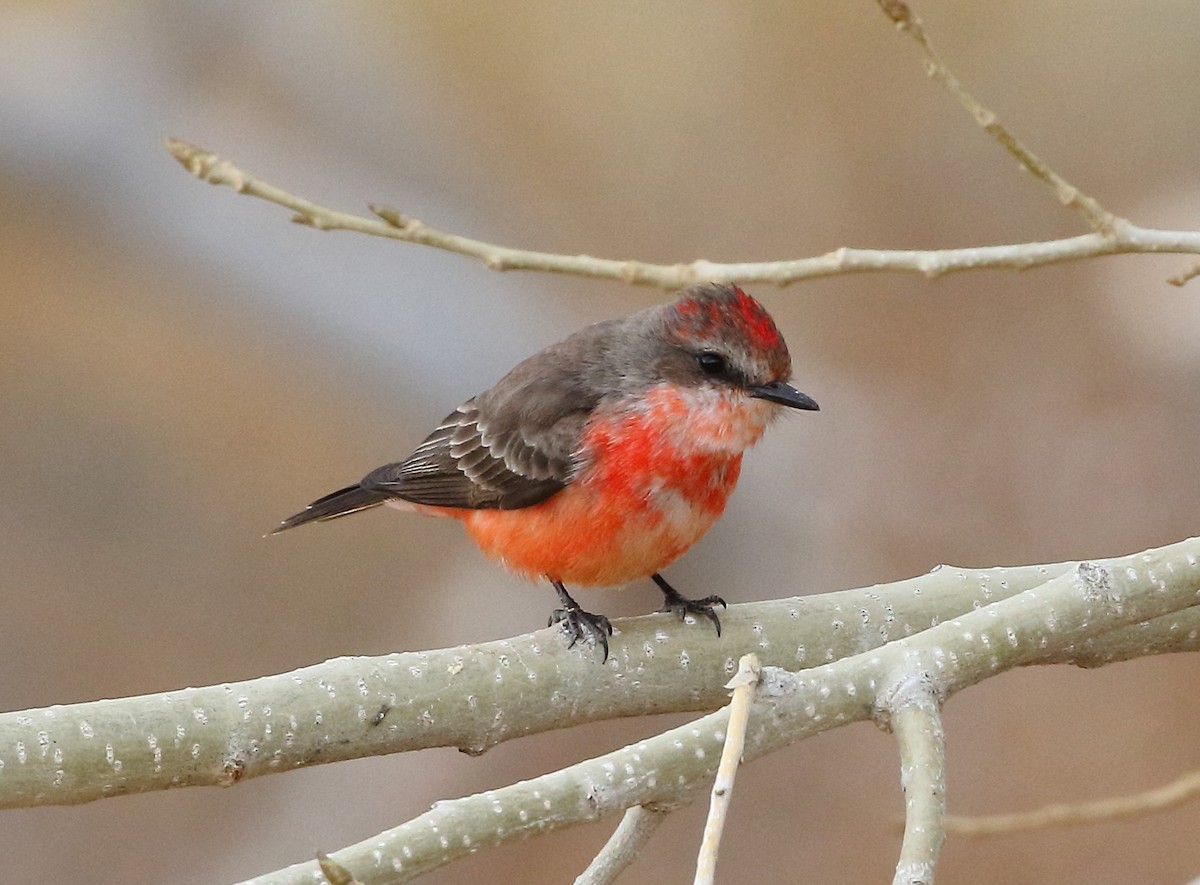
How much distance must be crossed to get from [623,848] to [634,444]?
1.24 m

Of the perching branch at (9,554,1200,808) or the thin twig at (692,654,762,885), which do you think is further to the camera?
the perching branch at (9,554,1200,808)

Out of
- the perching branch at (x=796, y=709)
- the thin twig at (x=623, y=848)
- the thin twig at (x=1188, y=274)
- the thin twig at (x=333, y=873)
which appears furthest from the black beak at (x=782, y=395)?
the thin twig at (x=333, y=873)

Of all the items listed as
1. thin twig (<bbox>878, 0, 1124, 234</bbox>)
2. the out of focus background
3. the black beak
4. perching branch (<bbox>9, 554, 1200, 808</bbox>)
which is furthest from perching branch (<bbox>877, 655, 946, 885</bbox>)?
the out of focus background

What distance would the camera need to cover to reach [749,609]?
2.71 meters

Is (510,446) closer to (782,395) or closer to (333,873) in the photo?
(782,395)

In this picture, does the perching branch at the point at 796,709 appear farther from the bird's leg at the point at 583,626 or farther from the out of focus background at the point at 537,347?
the out of focus background at the point at 537,347

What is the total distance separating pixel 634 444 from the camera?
3314 mm

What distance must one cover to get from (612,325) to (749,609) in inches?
47.6

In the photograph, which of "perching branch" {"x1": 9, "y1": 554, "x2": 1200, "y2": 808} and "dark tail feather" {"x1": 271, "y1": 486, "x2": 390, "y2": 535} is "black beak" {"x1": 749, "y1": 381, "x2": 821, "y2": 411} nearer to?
"perching branch" {"x1": 9, "y1": 554, "x2": 1200, "y2": 808}

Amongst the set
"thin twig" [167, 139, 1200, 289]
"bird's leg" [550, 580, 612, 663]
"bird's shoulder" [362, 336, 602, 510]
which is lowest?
"bird's leg" [550, 580, 612, 663]

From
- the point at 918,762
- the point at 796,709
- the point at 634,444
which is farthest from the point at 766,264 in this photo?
the point at 634,444

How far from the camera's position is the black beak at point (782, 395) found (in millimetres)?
3174

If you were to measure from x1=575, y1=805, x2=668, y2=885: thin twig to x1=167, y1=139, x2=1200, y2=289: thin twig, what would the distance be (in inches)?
32.3

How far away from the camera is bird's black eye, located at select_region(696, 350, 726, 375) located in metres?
3.31
